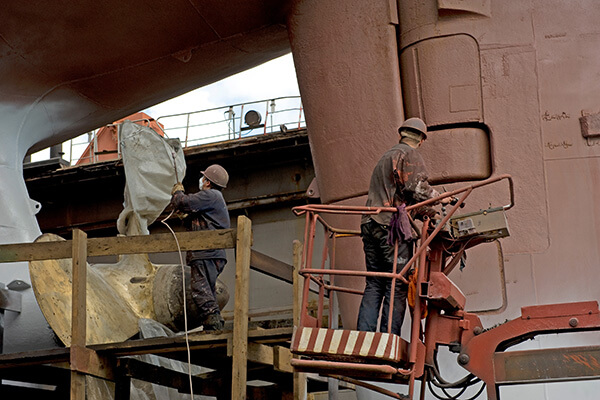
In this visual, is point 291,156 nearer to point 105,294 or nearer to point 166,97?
point 166,97

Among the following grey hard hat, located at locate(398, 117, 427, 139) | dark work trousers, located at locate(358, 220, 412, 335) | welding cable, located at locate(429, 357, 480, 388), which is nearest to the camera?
dark work trousers, located at locate(358, 220, 412, 335)

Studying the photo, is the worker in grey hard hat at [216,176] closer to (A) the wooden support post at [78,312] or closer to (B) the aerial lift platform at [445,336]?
(A) the wooden support post at [78,312]

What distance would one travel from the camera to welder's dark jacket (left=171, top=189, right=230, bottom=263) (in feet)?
24.7

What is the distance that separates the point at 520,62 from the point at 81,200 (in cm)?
1078

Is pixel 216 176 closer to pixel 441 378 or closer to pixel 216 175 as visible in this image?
pixel 216 175

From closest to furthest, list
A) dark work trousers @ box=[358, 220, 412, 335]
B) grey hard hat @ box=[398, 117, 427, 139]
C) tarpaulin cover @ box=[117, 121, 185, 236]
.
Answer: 1. dark work trousers @ box=[358, 220, 412, 335]
2. grey hard hat @ box=[398, 117, 427, 139]
3. tarpaulin cover @ box=[117, 121, 185, 236]

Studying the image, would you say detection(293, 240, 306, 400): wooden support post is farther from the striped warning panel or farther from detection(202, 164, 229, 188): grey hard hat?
the striped warning panel

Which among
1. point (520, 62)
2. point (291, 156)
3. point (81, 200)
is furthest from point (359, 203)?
point (81, 200)

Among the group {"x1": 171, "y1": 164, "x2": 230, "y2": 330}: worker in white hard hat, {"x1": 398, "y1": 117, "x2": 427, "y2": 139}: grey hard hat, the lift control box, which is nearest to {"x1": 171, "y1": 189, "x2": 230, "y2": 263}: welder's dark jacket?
{"x1": 171, "y1": 164, "x2": 230, "y2": 330}: worker in white hard hat

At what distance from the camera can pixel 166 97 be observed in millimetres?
10680

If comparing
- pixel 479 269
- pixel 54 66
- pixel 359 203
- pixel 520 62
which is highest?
pixel 54 66

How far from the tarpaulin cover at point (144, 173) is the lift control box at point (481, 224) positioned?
375cm

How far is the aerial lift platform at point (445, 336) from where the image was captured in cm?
546

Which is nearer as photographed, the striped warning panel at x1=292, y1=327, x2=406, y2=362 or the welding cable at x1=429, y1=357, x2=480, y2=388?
the striped warning panel at x1=292, y1=327, x2=406, y2=362
